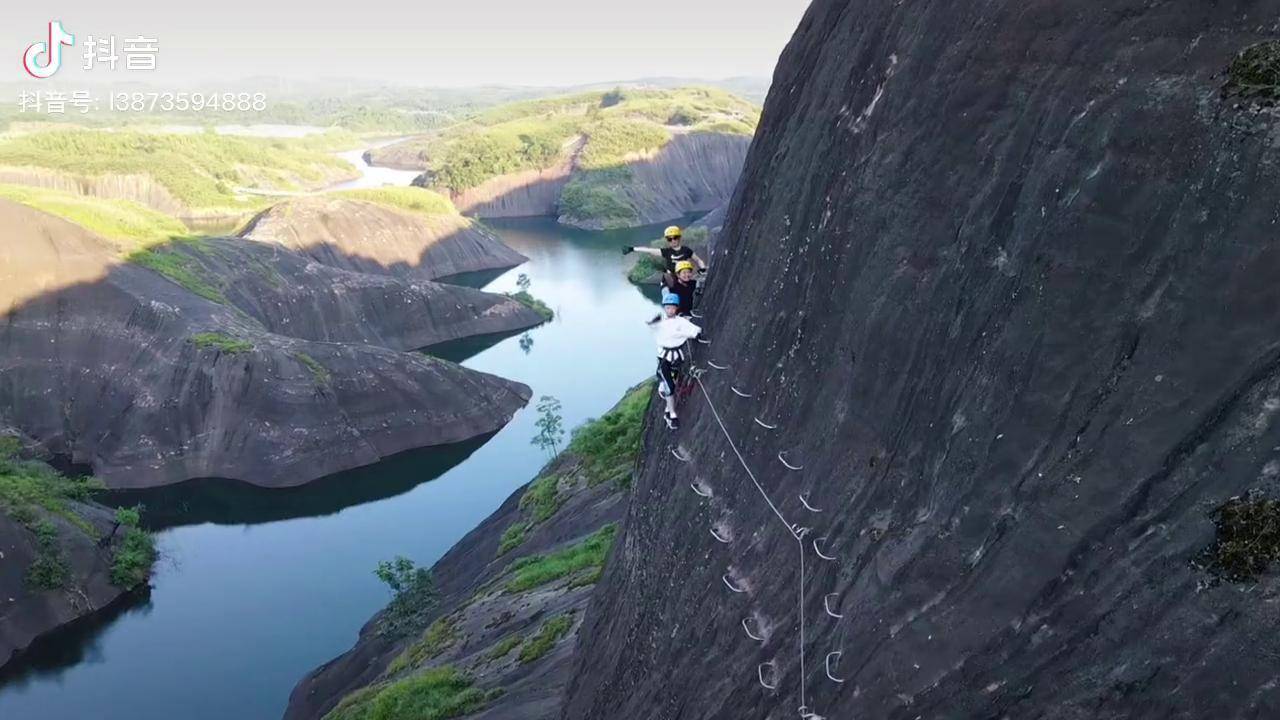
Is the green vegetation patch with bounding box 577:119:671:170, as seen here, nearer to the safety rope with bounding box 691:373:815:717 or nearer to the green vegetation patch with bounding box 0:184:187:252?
the green vegetation patch with bounding box 0:184:187:252

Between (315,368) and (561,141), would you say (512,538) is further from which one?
(561,141)

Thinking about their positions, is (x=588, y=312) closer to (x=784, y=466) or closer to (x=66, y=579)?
(x=66, y=579)

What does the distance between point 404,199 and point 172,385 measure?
57731 millimetres

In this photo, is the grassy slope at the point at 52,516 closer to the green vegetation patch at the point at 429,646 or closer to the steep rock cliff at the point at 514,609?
the steep rock cliff at the point at 514,609

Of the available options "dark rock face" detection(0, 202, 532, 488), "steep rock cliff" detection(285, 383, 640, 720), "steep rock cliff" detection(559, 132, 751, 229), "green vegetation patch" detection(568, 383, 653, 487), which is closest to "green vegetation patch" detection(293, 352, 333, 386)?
"dark rock face" detection(0, 202, 532, 488)

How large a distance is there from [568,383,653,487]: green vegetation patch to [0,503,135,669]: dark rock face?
23.8 metres

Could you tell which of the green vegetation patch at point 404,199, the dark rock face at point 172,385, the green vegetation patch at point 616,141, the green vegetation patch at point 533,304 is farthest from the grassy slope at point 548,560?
the green vegetation patch at point 616,141

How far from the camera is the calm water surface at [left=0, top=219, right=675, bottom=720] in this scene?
36562 mm

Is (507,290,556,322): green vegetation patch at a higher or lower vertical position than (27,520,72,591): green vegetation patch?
higher

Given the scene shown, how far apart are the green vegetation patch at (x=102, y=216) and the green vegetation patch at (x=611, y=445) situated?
45799 mm

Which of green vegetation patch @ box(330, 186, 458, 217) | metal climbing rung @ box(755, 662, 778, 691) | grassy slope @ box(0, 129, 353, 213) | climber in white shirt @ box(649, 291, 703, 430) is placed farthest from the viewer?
grassy slope @ box(0, 129, 353, 213)

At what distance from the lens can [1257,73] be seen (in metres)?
6.59

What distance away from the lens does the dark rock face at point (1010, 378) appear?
6.75 m

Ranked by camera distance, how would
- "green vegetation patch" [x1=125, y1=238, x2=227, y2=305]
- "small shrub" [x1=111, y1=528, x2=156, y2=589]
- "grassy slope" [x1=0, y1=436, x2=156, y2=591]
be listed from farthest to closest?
1. "green vegetation patch" [x1=125, y1=238, x2=227, y2=305]
2. "small shrub" [x1=111, y1=528, x2=156, y2=589]
3. "grassy slope" [x1=0, y1=436, x2=156, y2=591]
